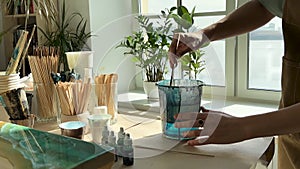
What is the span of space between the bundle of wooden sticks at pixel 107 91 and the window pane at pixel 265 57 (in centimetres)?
85

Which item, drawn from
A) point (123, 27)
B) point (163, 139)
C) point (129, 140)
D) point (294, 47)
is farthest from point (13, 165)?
point (294, 47)

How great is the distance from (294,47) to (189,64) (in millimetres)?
326

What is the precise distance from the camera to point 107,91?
1.24m

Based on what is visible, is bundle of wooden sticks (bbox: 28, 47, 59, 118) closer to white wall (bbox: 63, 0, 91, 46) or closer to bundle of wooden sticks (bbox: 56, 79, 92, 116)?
bundle of wooden sticks (bbox: 56, 79, 92, 116)

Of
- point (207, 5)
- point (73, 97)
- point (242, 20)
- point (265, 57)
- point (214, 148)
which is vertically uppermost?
point (207, 5)

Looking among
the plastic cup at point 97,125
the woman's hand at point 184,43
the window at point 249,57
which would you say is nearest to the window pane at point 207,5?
the window at point 249,57

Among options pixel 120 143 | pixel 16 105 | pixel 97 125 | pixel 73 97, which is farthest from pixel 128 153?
pixel 16 105

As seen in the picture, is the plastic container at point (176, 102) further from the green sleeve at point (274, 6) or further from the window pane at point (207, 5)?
the window pane at point (207, 5)

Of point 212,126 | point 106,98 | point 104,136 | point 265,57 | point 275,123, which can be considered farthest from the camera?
point 265,57

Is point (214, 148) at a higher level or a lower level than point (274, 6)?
lower

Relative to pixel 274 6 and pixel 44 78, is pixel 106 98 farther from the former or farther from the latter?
pixel 274 6

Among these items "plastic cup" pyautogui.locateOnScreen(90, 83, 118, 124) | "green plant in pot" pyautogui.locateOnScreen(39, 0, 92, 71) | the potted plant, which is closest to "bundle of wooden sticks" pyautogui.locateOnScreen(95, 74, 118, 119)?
"plastic cup" pyautogui.locateOnScreen(90, 83, 118, 124)

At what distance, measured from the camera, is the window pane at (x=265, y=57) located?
1.69 m

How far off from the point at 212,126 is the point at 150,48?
436mm
